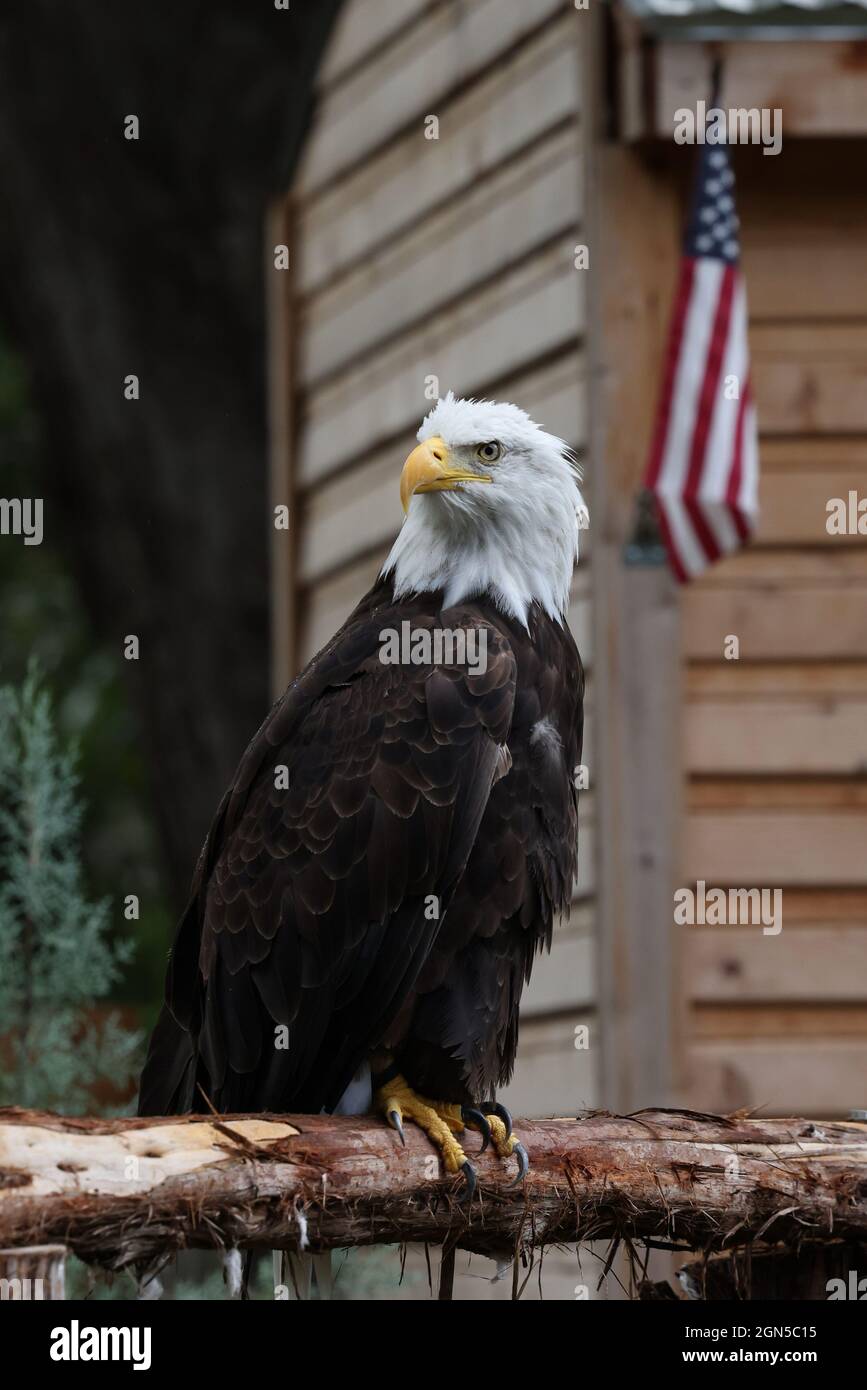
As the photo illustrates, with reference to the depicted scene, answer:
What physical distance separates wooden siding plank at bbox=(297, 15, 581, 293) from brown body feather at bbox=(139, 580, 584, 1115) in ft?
8.89

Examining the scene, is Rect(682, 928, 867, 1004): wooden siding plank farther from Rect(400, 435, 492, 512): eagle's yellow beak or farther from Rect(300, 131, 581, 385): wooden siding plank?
Rect(300, 131, 581, 385): wooden siding plank

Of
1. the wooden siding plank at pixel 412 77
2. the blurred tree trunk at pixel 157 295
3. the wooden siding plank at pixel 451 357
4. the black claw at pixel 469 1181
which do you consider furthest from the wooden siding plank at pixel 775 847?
the blurred tree trunk at pixel 157 295

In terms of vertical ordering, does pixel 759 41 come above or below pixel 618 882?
above

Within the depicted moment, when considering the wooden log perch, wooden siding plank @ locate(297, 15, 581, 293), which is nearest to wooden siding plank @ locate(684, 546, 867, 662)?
wooden siding plank @ locate(297, 15, 581, 293)

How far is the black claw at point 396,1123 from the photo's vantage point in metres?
3.79

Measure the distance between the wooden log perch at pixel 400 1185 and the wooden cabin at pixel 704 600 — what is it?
6.06ft

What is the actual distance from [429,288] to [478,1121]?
3.85m

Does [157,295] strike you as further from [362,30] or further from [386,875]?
[386,875]

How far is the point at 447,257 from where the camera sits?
23.0 feet

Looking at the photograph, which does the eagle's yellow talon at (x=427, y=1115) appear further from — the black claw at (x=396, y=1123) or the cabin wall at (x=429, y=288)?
the cabin wall at (x=429, y=288)
